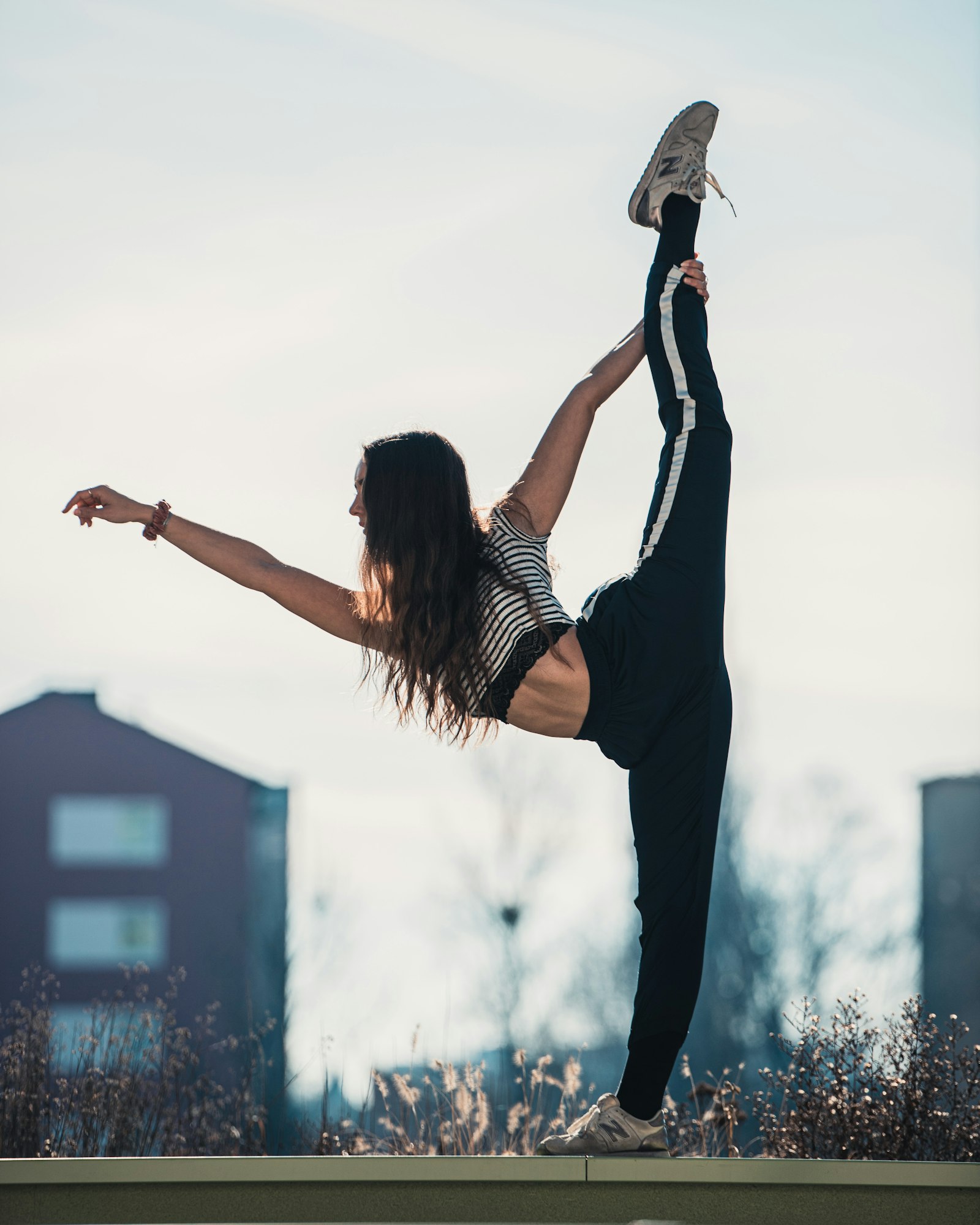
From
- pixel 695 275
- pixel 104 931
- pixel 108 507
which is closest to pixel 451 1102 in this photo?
pixel 108 507

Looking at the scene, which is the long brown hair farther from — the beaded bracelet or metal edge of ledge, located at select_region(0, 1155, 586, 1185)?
metal edge of ledge, located at select_region(0, 1155, 586, 1185)

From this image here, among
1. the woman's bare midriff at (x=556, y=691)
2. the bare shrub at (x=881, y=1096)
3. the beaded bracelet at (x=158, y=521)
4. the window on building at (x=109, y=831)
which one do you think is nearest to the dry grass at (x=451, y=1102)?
the bare shrub at (x=881, y=1096)

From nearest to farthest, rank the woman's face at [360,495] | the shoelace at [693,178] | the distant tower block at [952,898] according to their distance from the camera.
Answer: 1. the woman's face at [360,495]
2. the shoelace at [693,178]
3. the distant tower block at [952,898]

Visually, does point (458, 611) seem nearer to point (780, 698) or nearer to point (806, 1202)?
point (806, 1202)

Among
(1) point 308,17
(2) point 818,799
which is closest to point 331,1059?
(1) point 308,17

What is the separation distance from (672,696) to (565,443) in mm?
675

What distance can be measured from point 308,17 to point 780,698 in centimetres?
608

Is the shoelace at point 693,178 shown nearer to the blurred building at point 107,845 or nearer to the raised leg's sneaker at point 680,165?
the raised leg's sneaker at point 680,165

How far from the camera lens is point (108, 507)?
105 inches

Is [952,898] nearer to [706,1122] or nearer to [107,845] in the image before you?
[706,1122]

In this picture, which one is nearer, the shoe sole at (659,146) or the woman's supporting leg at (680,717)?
the woman's supporting leg at (680,717)

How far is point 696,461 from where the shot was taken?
2691 mm

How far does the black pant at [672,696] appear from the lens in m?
2.62

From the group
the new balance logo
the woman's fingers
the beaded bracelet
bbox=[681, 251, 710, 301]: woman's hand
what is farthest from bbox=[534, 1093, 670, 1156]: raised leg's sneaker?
bbox=[681, 251, 710, 301]: woman's hand
